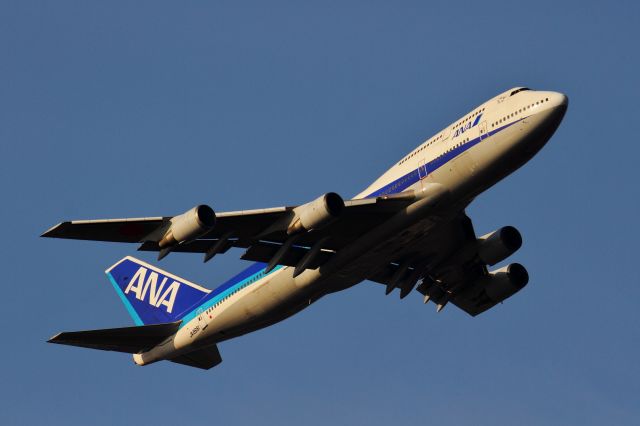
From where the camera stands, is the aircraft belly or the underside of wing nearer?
the underside of wing

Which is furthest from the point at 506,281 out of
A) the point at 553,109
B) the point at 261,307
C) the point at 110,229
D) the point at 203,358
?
the point at 110,229

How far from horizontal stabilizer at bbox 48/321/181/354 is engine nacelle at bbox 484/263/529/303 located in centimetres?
1431

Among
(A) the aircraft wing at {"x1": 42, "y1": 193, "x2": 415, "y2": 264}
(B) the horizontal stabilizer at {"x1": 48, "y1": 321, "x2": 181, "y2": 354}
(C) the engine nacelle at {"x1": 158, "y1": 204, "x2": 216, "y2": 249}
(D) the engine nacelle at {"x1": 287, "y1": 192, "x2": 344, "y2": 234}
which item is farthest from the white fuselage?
(C) the engine nacelle at {"x1": 158, "y1": 204, "x2": 216, "y2": 249}

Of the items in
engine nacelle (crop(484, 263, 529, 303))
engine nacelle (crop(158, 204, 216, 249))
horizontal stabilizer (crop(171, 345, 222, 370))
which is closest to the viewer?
engine nacelle (crop(158, 204, 216, 249))

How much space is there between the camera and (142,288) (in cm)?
5722

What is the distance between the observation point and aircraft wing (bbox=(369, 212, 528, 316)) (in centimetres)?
4966

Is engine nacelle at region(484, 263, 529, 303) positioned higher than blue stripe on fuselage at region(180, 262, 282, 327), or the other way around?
blue stripe on fuselage at region(180, 262, 282, 327)

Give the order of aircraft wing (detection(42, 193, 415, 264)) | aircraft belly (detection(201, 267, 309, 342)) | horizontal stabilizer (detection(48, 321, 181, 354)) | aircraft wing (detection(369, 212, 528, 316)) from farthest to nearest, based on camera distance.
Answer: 1. aircraft wing (detection(369, 212, 528, 316))
2. horizontal stabilizer (detection(48, 321, 181, 354))
3. aircraft belly (detection(201, 267, 309, 342))
4. aircraft wing (detection(42, 193, 415, 264))

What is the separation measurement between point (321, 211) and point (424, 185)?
4182 millimetres

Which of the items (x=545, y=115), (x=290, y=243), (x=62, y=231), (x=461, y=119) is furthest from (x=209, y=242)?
(x=545, y=115)

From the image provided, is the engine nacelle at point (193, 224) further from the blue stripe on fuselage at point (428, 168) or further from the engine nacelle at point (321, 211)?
the blue stripe on fuselage at point (428, 168)

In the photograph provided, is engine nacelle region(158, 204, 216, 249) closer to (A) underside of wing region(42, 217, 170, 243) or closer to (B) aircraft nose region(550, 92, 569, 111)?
(A) underside of wing region(42, 217, 170, 243)

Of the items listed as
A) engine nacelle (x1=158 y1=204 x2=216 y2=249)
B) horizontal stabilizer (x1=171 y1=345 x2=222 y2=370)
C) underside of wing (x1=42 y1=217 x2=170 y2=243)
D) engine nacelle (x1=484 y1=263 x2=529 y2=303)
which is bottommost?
engine nacelle (x1=484 y1=263 x2=529 y2=303)

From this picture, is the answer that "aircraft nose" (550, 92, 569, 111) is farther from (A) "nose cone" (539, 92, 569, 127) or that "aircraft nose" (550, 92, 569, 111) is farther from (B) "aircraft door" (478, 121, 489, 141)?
(B) "aircraft door" (478, 121, 489, 141)
